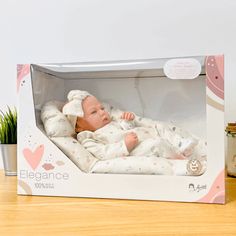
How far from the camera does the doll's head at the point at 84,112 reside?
0.67 meters

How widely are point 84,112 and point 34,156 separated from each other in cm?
13

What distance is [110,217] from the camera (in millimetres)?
524

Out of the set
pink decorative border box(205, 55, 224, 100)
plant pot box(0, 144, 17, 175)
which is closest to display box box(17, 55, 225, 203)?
pink decorative border box(205, 55, 224, 100)

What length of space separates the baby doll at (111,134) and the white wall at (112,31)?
31 cm

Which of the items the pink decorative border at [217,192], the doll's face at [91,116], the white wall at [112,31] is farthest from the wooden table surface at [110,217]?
the white wall at [112,31]

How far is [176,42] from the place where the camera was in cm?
92

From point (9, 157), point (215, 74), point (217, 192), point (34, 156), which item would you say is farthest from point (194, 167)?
point (9, 157)

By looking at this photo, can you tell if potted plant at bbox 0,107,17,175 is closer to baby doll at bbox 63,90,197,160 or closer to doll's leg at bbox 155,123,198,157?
baby doll at bbox 63,90,197,160

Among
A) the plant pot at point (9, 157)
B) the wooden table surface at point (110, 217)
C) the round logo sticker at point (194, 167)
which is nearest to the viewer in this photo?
the wooden table surface at point (110, 217)

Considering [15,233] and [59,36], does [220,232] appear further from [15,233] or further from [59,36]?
[59,36]

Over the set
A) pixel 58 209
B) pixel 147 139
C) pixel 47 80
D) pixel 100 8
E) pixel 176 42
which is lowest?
pixel 58 209

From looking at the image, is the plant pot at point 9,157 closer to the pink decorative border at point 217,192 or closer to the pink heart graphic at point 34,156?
the pink heart graphic at point 34,156

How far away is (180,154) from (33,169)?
284 mm

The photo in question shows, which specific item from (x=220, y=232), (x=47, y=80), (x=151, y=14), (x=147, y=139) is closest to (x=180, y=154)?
(x=147, y=139)
